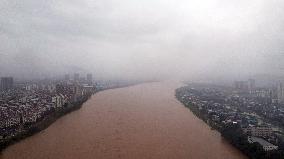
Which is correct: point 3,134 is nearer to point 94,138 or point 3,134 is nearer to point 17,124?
point 17,124

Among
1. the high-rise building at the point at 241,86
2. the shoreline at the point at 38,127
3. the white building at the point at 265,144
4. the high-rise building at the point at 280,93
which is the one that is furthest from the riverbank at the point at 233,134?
the high-rise building at the point at 241,86

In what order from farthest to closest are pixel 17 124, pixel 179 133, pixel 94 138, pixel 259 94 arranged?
pixel 259 94, pixel 17 124, pixel 179 133, pixel 94 138

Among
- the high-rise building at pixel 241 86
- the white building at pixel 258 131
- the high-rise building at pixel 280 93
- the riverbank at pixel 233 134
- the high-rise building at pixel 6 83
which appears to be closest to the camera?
the riverbank at pixel 233 134

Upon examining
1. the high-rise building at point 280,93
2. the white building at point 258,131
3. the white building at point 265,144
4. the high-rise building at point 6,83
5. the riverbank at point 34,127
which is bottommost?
the white building at point 265,144

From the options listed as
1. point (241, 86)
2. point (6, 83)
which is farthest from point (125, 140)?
point (241, 86)

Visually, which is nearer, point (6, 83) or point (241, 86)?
point (6, 83)

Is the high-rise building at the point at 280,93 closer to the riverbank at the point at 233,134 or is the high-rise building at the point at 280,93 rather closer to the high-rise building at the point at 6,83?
the riverbank at the point at 233,134

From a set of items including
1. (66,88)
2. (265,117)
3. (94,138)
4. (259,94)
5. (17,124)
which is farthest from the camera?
(259,94)

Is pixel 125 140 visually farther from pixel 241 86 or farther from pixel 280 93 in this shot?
pixel 241 86

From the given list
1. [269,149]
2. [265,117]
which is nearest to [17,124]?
[269,149]
